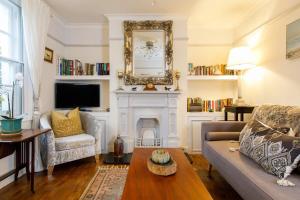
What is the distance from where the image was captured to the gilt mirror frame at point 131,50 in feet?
12.8

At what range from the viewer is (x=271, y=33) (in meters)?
3.04

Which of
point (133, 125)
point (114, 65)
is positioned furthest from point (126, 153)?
point (114, 65)

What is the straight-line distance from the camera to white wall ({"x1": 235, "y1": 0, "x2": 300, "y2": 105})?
8.59 feet

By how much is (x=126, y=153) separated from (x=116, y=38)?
210 centimetres

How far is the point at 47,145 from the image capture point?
9.57ft

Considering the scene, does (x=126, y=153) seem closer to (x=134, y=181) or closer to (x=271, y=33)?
(x=134, y=181)

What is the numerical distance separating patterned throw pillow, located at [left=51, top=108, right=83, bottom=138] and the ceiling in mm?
1717

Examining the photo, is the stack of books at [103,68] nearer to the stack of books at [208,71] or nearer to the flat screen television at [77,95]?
the flat screen television at [77,95]

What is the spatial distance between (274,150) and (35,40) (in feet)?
10.3

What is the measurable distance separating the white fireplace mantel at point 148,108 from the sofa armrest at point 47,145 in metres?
1.26

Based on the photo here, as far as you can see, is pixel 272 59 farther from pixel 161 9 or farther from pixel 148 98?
pixel 148 98

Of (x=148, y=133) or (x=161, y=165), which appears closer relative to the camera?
(x=161, y=165)

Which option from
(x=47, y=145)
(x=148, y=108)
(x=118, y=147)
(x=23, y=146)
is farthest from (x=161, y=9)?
(x=23, y=146)

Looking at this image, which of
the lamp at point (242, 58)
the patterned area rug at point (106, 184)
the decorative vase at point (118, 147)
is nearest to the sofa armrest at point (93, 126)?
the decorative vase at point (118, 147)
